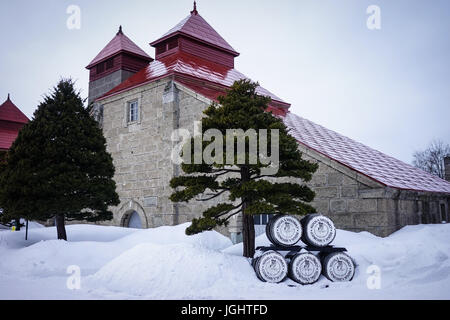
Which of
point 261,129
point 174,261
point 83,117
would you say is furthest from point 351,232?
point 83,117

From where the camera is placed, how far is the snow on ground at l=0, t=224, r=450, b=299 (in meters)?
7.76

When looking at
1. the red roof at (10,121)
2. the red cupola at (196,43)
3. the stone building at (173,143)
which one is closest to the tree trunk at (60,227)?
the stone building at (173,143)

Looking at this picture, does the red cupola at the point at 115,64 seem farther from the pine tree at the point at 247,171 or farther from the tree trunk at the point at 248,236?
the tree trunk at the point at 248,236

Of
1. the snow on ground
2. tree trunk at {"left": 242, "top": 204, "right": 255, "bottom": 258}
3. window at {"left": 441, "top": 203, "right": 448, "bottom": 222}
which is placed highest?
window at {"left": 441, "top": 203, "right": 448, "bottom": 222}

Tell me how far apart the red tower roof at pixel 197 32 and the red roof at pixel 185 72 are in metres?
1.20

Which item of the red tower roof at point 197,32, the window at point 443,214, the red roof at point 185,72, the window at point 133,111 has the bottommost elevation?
the window at point 443,214

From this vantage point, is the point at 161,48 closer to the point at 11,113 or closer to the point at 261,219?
the point at 261,219

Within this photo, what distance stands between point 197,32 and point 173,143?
9.29 metres

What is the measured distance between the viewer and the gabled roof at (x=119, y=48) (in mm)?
23513

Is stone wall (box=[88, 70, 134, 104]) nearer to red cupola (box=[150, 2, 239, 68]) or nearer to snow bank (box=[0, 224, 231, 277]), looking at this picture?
red cupola (box=[150, 2, 239, 68])

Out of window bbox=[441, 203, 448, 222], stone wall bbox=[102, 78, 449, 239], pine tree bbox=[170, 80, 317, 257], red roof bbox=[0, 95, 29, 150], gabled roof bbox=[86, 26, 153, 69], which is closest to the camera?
pine tree bbox=[170, 80, 317, 257]

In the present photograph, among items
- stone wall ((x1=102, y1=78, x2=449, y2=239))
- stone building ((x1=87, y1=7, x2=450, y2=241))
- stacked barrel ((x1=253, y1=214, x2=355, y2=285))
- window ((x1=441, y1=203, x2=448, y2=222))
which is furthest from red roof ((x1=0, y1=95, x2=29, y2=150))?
window ((x1=441, y1=203, x2=448, y2=222))

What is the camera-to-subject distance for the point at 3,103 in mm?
33375

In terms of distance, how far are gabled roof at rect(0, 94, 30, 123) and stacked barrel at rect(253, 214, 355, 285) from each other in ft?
97.7
